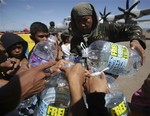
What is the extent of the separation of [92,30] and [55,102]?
1.29m

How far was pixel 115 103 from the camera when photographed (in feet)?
7.13

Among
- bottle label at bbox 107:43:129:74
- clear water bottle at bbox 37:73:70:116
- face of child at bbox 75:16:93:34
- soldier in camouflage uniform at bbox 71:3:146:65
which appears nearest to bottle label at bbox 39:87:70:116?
clear water bottle at bbox 37:73:70:116

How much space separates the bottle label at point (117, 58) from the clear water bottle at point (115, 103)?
5.4 inches

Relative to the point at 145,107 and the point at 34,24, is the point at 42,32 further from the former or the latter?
the point at 145,107

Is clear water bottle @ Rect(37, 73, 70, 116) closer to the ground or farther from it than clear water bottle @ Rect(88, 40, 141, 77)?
closer to the ground

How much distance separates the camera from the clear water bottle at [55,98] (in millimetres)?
1962

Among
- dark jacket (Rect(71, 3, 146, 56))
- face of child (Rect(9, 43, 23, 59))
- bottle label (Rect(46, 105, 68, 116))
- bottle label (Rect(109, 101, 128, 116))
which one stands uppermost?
dark jacket (Rect(71, 3, 146, 56))

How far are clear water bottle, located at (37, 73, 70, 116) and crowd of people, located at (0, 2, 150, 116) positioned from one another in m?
0.13

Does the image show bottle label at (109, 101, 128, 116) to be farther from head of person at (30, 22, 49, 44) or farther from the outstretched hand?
head of person at (30, 22, 49, 44)

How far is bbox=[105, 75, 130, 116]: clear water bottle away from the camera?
6.72ft

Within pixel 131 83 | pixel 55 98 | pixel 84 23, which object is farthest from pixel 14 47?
pixel 131 83

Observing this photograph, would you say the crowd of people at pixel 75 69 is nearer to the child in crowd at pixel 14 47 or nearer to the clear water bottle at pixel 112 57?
the child in crowd at pixel 14 47

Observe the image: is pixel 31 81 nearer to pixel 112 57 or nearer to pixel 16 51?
pixel 112 57

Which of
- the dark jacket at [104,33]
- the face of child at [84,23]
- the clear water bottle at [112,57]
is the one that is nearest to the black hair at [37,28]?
the dark jacket at [104,33]
